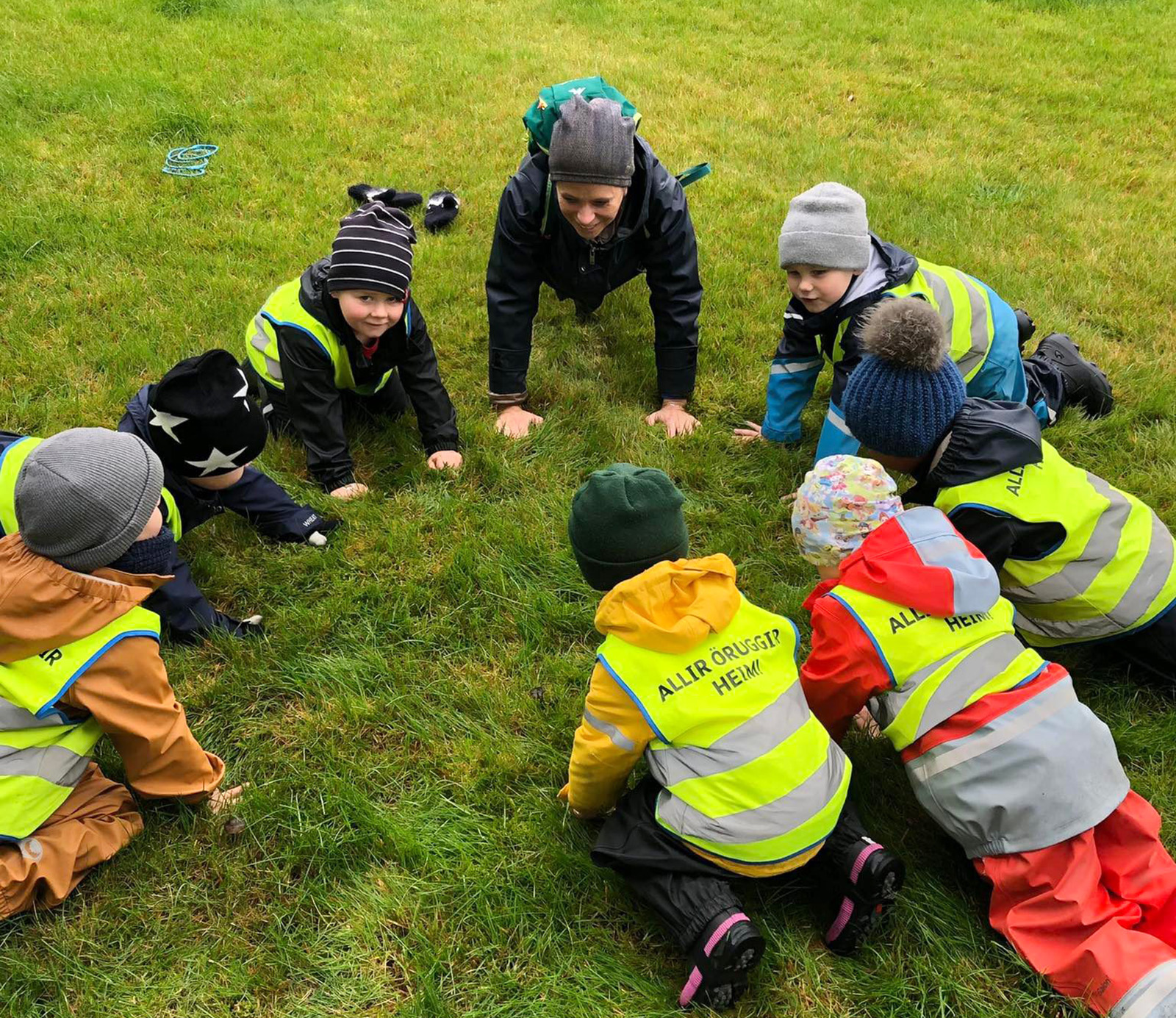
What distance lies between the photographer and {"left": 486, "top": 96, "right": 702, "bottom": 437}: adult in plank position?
3936mm

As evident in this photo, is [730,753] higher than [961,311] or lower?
lower

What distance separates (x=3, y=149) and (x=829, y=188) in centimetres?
553

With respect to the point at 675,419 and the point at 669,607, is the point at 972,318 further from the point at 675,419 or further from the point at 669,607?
the point at 669,607

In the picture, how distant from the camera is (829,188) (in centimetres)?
339

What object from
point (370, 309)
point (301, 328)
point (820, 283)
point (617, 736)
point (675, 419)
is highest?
point (820, 283)

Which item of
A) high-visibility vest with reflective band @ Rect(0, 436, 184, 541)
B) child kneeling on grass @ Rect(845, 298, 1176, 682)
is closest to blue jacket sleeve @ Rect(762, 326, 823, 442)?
child kneeling on grass @ Rect(845, 298, 1176, 682)

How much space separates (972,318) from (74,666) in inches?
129

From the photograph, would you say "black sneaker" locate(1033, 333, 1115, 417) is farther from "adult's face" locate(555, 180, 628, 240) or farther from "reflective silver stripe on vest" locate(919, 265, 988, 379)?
"adult's face" locate(555, 180, 628, 240)

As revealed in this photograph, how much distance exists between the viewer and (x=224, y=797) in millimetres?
2537

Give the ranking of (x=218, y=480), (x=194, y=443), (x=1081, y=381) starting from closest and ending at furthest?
1. (x=194, y=443)
2. (x=218, y=480)
3. (x=1081, y=381)

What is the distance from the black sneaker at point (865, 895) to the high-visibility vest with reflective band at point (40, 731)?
76.2 inches

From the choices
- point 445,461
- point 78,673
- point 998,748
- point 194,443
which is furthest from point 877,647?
point 194,443

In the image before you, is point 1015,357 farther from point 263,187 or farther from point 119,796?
point 263,187

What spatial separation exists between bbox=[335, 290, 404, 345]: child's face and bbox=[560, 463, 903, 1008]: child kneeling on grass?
1.67 meters
